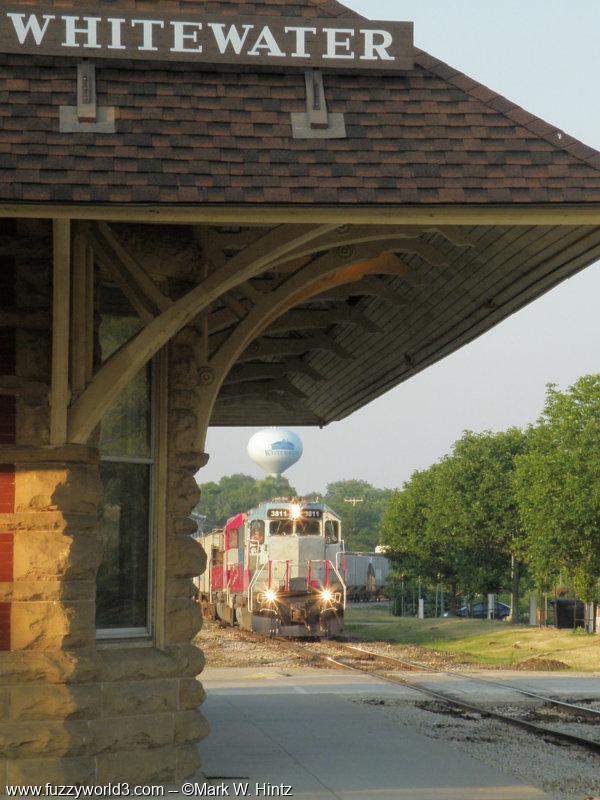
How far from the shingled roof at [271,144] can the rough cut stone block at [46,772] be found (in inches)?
155

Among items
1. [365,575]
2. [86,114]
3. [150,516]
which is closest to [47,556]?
[150,516]

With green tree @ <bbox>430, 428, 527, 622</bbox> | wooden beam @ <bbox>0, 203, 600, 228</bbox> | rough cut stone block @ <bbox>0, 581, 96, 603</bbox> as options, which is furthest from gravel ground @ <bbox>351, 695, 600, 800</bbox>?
green tree @ <bbox>430, 428, 527, 622</bbox>

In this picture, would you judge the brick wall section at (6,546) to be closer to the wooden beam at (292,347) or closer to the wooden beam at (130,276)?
the wooden beam at (130,276)

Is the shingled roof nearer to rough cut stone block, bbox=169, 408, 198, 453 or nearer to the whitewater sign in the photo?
the whitewater sign

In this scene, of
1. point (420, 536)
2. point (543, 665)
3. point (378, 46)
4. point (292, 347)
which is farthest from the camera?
point (420, 536)

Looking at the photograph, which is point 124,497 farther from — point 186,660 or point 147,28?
point 147,28

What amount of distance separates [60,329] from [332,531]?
27.3 metres

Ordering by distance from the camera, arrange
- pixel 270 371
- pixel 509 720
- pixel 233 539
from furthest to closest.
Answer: pixel 233 539, pixel 270 371, pixel 509 720

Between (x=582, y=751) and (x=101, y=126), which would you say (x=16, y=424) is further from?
(x=582, y=751)

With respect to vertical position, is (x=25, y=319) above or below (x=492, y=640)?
above

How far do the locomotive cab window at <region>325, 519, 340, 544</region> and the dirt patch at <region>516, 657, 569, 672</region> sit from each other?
9.40 meters

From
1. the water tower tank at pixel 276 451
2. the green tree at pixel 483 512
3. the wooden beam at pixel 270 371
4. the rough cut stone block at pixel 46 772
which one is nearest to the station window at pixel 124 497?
the rough cut stone block at pixel 46 772

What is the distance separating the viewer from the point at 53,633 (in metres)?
9.26

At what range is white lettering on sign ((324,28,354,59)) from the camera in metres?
9.39
